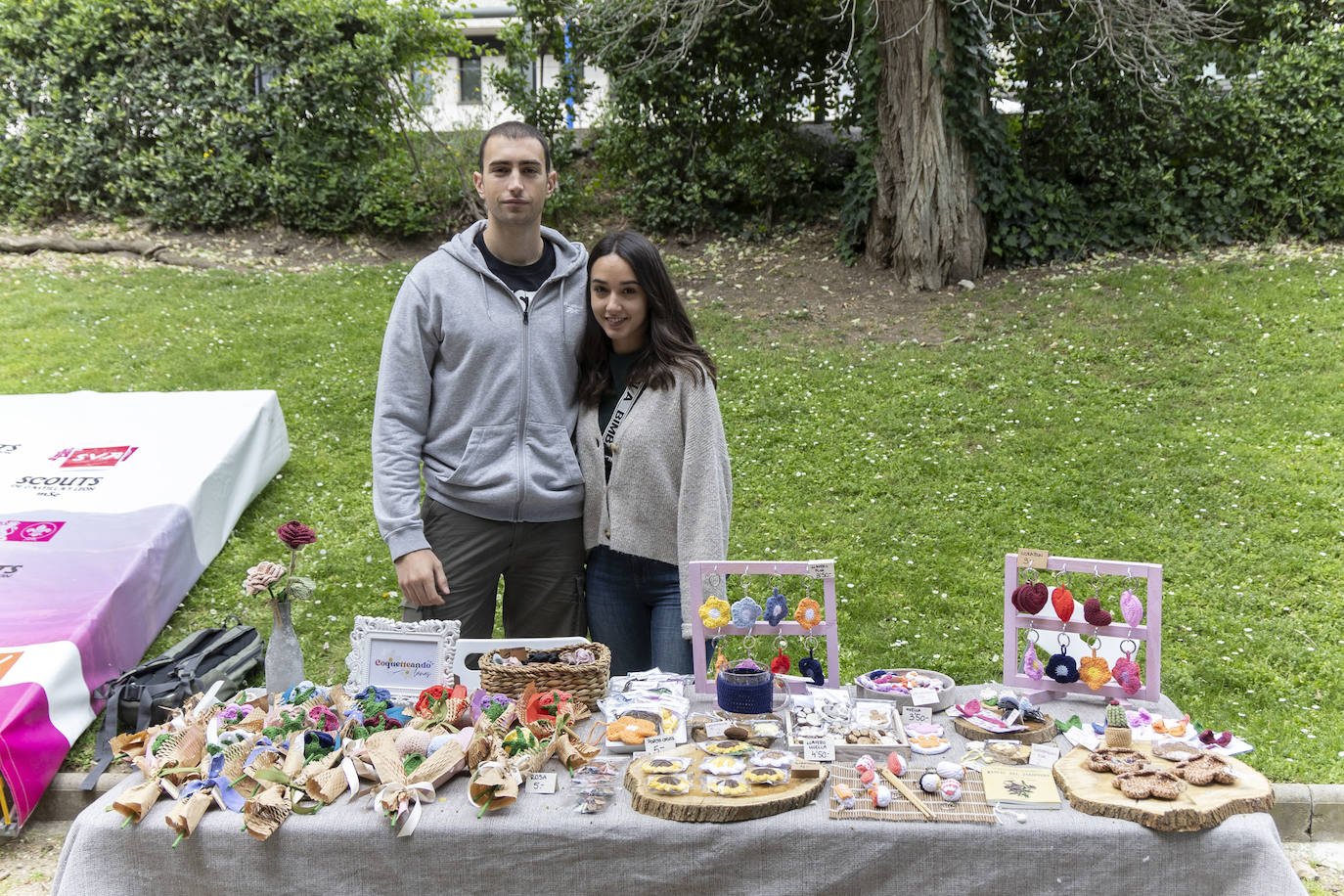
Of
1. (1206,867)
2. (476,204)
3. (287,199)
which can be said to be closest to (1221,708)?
(1206,867)

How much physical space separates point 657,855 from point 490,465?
1.01 meters

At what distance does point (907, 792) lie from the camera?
1934 millimetres

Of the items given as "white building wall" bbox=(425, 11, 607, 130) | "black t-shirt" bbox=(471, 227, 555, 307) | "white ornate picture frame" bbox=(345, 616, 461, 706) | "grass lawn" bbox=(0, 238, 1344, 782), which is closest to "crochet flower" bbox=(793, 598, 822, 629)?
"white ornate picture frame" bbox=(345, 616, 461, 706)

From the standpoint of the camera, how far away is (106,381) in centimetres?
635

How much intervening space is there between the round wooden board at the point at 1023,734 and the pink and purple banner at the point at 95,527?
9.26 feet

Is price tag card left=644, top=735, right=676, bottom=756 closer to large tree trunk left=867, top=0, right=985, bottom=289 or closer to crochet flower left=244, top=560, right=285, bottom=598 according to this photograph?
crochet flower left=244, top=560, right=285, bottom=598

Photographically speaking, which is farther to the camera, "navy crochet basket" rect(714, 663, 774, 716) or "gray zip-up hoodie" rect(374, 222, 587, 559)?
"gray zip-up hoodie" rect(374, 222, 587, 559)

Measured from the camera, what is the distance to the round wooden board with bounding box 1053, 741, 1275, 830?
181 cm

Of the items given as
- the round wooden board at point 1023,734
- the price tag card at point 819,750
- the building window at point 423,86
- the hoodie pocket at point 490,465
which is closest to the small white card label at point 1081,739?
the round wooden board at point 1023,734

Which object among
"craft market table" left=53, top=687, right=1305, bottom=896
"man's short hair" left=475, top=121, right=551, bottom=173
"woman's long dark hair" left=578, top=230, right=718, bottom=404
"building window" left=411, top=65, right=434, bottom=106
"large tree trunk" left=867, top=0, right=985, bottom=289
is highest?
"building window" left=411, top=65, right=434, bottom=106

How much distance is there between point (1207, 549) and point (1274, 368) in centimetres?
228

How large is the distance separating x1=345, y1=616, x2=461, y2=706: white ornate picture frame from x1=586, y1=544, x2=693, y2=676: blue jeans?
1.26ft

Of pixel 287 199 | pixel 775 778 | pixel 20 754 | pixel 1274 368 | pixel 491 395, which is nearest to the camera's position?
pixel 775 778

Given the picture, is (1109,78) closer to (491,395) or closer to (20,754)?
(491,395)
